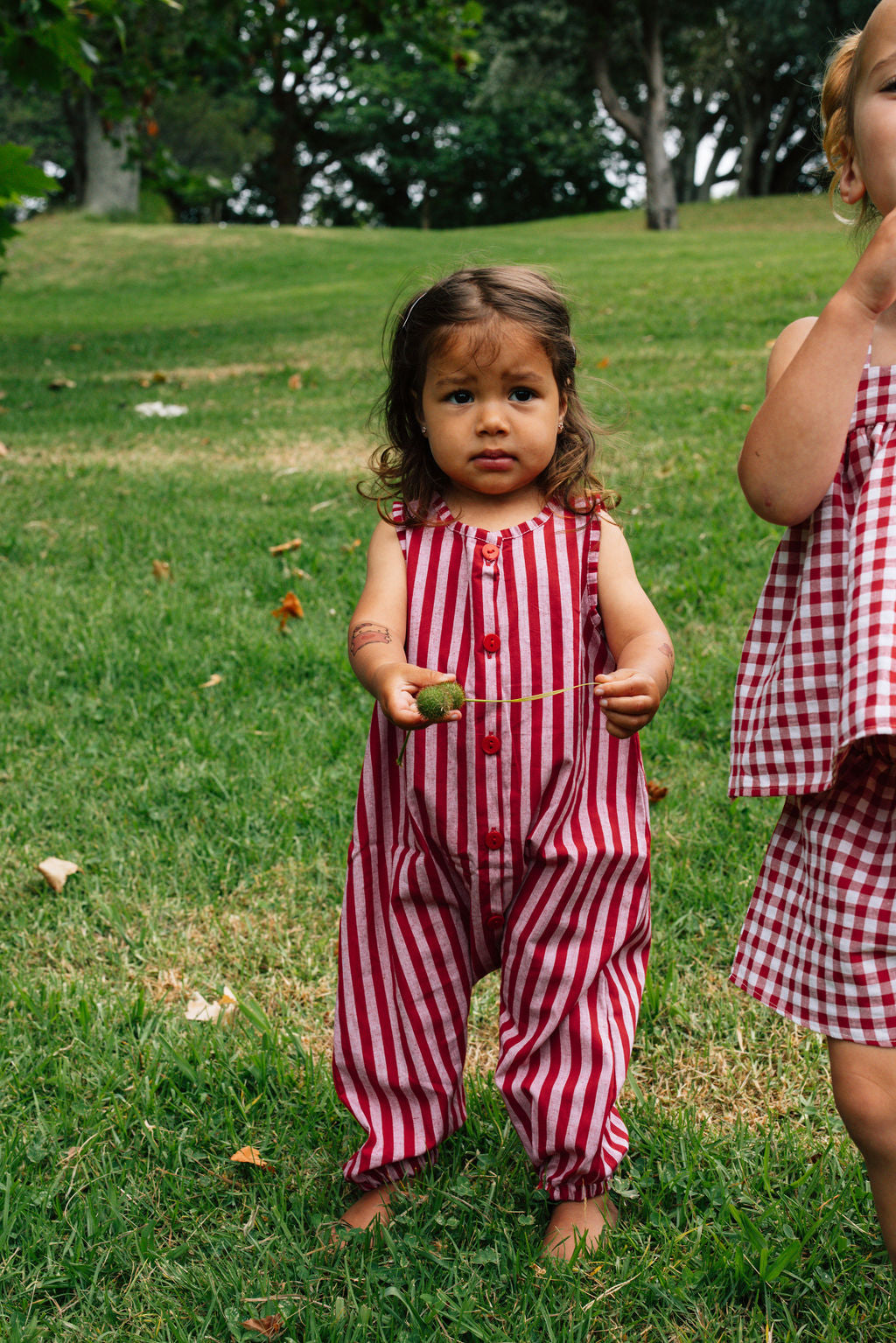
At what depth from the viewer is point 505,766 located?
1.67 m

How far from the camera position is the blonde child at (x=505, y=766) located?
1660mm

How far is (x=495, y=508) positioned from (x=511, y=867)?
1.70 feet

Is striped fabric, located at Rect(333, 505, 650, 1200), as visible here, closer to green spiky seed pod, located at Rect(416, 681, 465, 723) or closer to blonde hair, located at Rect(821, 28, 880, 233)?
green spiky seed pod, located at Rect(416, 681, 465, 723)

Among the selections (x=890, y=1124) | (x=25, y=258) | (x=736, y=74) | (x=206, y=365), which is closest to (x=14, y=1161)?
Result: (x=890, y=1124)

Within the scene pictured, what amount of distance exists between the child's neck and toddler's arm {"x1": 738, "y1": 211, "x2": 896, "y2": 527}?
389mm

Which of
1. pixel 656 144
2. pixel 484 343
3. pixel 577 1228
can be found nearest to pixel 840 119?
pixel 484 343

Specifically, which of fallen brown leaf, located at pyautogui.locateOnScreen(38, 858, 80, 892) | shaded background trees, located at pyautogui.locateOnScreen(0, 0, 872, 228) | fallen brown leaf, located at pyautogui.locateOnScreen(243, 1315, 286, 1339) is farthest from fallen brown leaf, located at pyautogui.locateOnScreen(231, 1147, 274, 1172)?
shaded background trees, located at pyautogui.locateOnScreen(0, 0, 872, 228)

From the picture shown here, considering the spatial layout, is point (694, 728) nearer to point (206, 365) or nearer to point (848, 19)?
point (206, 365)

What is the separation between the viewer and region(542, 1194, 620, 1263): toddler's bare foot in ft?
5.71

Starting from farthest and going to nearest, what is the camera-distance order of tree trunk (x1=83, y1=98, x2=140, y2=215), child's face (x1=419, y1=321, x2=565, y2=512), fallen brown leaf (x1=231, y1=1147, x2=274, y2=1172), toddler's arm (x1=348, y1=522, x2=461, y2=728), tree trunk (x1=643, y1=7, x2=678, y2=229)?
tree trunk (x1=83, y1=98, x2=140, y2=215) < tree trunk (x1=643, y1=7, x2=678, y2=229) < fallen brown leaf (x1=231, y1=1147, x2=274, y2=1172) < child's face (x1=419, y1=321, x2=565, y2=512) < toddler's arm (x1=348, y1=522, x2=461, y2=728)

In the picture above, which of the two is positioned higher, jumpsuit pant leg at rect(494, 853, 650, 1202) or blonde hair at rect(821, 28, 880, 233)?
blonde hair at rect(821, 28, 880, 233)

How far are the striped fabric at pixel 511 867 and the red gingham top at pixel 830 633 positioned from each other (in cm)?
26

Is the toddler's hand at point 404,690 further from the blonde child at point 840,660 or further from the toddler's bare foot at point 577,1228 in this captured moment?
the toddler's bare foot at point 577,1228

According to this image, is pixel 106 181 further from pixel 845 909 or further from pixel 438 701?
pixel 845 909
